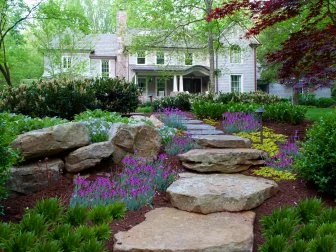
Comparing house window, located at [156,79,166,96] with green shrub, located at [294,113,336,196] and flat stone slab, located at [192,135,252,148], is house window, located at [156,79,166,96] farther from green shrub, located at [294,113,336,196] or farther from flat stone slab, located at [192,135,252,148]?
green shrub, located at [294,113,336,196]

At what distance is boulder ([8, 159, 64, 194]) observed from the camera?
4242mm

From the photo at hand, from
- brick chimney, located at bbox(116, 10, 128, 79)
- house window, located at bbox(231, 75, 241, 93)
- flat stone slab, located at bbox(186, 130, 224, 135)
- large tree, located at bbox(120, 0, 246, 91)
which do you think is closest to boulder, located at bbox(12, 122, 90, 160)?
flat stone slab, located at bbox(186, 130, 224, 135)

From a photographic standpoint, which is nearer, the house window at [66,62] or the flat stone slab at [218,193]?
the flat stone slab at [218,193]

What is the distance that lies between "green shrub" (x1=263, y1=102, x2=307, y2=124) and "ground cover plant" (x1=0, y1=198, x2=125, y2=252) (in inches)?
209

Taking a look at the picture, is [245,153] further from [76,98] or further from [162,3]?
[162,3]

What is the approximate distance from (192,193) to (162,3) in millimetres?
12978

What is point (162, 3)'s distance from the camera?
1528cm

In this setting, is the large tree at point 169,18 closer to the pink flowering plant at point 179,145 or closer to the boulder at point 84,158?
the pink flowering plant at point 179,145

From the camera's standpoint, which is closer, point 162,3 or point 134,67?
point 162,3

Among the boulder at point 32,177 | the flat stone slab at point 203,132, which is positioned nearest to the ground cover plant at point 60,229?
the boulder at point 32,177

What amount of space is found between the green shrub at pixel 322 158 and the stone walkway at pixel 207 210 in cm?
45

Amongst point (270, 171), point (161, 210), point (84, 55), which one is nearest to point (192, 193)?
point (161, 210)

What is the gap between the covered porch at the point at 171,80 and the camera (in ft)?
88.5

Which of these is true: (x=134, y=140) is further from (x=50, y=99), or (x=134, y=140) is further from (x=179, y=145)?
(x=50, y=99)
